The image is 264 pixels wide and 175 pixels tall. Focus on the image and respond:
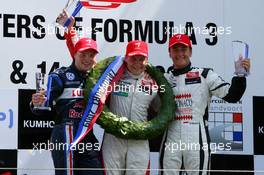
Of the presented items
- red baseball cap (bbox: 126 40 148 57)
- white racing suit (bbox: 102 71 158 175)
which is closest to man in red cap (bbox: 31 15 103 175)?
white racing suit (bbox: 102 71 158 175)

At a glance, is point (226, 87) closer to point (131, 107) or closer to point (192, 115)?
point (192, 115)

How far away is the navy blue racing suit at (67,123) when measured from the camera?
4488mm

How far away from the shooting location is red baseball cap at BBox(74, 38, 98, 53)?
14.9 ft

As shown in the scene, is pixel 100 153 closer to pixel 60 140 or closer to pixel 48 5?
pixel 60 140

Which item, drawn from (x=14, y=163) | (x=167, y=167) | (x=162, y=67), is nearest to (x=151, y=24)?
(x=162, y=67)

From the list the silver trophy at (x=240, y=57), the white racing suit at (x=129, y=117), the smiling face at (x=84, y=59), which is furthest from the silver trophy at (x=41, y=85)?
the silver trophy at (x=240, y=57)

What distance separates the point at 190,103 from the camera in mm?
4645

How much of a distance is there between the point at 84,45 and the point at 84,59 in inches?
3.5

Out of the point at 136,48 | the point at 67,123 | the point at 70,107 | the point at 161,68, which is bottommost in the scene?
the point at 67,123

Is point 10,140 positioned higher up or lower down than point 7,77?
lower down

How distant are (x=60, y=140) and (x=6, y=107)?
0.41 metres

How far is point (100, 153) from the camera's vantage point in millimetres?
4598

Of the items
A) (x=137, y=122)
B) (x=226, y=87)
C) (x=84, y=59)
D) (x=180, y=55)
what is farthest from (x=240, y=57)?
(x=84, y=59)

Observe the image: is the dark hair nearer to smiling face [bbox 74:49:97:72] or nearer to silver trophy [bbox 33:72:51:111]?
smiling face [bbox 74:49:97:72]
